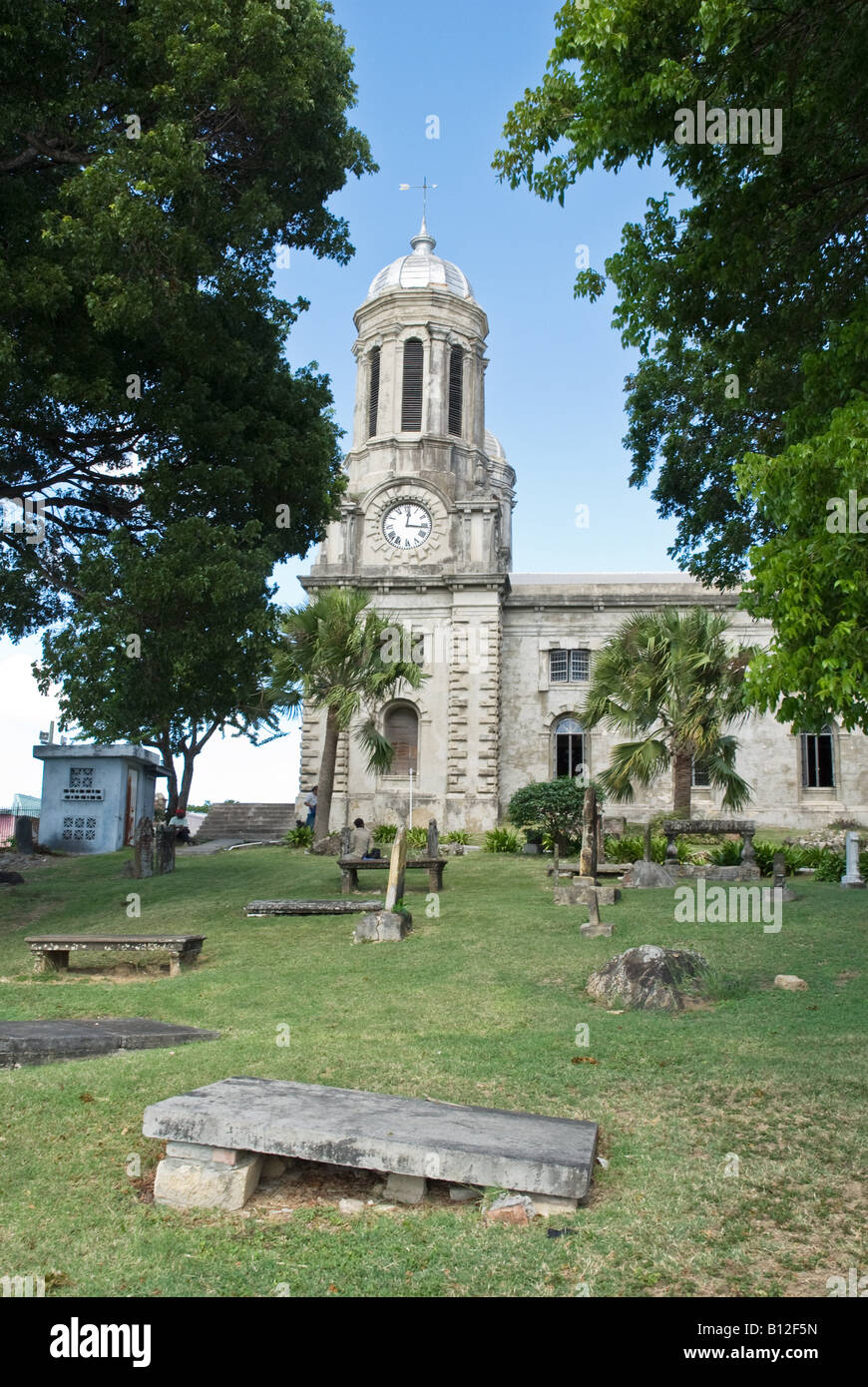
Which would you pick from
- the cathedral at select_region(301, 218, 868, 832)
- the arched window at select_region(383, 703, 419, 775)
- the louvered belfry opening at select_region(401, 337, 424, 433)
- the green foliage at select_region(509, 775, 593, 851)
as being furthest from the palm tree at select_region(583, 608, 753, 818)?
the louvered belfry opening at select_region(401, 337, 424, 433)

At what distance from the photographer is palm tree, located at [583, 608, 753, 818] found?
62.5 ft

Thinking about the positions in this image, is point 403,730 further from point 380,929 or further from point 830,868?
point 380,929

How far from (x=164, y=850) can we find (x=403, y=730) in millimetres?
13551

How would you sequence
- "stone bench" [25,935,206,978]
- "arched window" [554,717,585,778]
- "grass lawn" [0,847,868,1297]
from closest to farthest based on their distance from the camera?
"grass lawn" [0,847,868,1297], "stone bench" [25,935,206,978], "arched window" [554,717,585,778]

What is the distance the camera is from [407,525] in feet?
112

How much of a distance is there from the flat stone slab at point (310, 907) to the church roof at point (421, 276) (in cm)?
2807

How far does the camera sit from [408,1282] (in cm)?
400

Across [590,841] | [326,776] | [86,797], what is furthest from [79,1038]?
[86,797]

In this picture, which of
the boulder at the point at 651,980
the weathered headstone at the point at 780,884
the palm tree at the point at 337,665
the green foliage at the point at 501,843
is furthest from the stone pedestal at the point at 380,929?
the green foliage at the point at 501,843

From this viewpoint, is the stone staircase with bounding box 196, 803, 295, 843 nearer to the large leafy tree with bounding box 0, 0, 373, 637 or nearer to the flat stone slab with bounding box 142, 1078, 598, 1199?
the large leafy tree with bounding box 0, 0, 373, 637

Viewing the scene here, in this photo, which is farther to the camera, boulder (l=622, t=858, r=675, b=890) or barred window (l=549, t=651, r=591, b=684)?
barred window (l=549, t=651, r=591, b=684)

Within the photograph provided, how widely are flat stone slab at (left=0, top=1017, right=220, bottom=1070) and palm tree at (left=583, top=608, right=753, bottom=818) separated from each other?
40.5 feet

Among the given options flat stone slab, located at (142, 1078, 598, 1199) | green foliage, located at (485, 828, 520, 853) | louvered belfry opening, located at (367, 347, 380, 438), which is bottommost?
flat stone slab, located at (142, 1078, 598, 1199)

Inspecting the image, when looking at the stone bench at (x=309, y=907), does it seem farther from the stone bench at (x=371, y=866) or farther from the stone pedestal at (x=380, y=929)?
the stone pedestal at (x=380, y=929)
